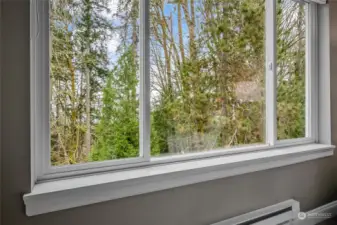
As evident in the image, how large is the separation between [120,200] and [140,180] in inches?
Answer: 4.9

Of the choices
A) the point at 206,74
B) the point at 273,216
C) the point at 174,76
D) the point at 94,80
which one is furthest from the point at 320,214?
the point at 94,80

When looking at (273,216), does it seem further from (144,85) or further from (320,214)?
(144,85)

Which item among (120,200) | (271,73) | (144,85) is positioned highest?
(271,73)

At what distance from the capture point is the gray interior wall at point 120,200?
104 centimetres

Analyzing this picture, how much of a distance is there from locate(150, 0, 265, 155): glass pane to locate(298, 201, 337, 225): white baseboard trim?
27.8 inches

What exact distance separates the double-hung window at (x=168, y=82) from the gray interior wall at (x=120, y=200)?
10cm

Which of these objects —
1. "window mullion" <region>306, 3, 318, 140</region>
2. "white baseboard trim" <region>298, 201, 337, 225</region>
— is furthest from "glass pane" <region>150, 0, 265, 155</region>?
"white baseboard trim" <region>298, 201, 337, 225</region>

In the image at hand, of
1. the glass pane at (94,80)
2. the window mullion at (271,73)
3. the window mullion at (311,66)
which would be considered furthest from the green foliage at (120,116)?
the window mullion at (311,66)

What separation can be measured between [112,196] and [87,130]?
344 mm

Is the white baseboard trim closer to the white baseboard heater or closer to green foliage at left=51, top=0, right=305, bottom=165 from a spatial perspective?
the white baseboard heater

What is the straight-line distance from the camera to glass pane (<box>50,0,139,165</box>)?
4.25 ft

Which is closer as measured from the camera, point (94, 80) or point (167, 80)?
point (94, 80)

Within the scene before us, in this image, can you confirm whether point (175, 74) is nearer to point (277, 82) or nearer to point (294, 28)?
point (277, 82)

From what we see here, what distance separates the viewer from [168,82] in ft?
5.38
